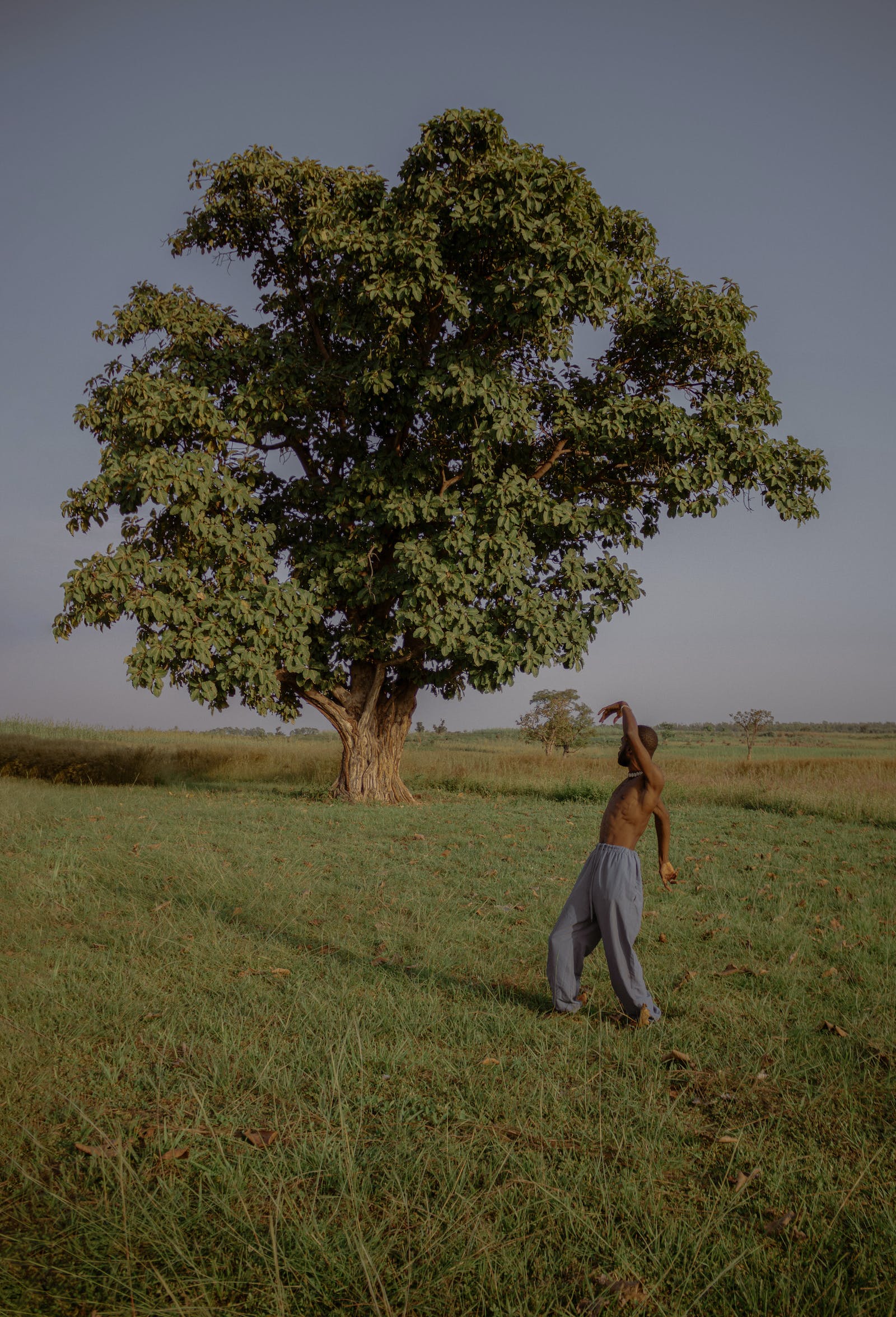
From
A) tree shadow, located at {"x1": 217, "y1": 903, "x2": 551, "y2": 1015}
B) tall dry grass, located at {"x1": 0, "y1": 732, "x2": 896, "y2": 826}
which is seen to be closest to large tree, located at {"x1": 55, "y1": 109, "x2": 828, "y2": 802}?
tall dry grass, located at {"x1": 0, "y1": 732, "x2": 896, "y2": 826}

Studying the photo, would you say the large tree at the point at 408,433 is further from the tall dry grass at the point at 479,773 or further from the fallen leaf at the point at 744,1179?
the fallen leaf at the point at 744,1179

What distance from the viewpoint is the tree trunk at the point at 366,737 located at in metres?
19.7

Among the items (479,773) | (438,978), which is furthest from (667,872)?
(479,773)

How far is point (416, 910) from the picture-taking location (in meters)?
8.17

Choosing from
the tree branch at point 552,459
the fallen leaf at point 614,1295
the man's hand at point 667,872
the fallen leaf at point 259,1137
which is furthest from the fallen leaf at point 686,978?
the tree branch at point 552,459

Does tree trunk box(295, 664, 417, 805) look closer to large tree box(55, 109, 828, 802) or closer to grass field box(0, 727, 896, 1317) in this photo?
large tree box(55, 109, 828, 802)

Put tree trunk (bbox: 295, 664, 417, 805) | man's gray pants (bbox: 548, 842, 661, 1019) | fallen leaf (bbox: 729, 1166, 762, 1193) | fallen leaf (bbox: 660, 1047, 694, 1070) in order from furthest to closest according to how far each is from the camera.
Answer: tree trunk (bbox: 295, 664, 417, 805), man's gray pants (bbox: 548, 842, 661, 1019), fallen leaf (bbox: 660, 1047, 694, 1070), fallen leaf (bbox: 729, 1166, 762, 1193)

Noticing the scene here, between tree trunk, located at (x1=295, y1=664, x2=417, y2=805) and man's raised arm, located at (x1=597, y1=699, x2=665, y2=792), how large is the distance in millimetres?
14455

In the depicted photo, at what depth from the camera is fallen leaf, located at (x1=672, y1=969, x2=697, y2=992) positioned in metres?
6.00

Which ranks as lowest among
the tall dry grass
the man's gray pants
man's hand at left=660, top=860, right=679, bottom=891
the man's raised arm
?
the tall dry grass

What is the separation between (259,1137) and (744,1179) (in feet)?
7.22

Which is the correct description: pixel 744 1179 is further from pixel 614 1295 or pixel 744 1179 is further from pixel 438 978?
pixel 438 978

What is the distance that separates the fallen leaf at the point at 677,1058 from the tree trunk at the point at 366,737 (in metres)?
15.0

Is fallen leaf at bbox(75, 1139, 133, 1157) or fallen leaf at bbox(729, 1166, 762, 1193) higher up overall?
fallen leaf at bbox(75, 1139, 133, 1157)
